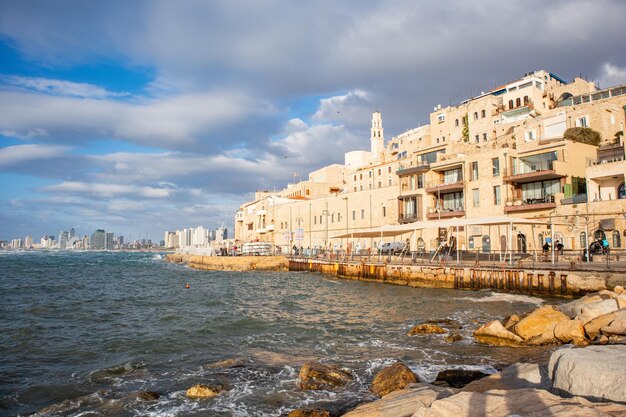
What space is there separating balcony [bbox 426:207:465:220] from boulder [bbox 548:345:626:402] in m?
38.5

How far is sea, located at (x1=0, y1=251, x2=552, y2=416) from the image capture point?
30.9 ft

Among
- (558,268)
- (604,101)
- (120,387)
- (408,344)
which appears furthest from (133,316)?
(604,101)

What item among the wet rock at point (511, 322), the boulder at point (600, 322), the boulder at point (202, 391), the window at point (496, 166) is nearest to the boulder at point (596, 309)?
the boulder at point (600, 322)

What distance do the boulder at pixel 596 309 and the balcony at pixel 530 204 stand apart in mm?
24486

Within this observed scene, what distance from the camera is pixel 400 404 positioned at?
602cm

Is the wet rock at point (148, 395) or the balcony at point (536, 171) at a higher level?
the balcony at point (536, 171)

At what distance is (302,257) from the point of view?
5069 cm

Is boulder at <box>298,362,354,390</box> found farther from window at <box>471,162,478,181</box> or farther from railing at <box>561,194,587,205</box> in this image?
window at <box>471,162,478,181</box>

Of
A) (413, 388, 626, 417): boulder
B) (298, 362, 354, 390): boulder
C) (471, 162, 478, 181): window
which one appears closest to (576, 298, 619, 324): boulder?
(298, 362, 354, 390): boulder

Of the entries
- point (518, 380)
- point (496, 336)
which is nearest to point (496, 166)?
point (496, 336)

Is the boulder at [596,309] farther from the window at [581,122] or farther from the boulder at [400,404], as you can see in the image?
the window at [581,122]

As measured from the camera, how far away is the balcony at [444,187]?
44.0m

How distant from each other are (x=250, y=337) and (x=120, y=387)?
5871 mm

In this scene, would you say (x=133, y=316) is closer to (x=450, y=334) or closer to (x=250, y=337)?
(x=250, y=337)
